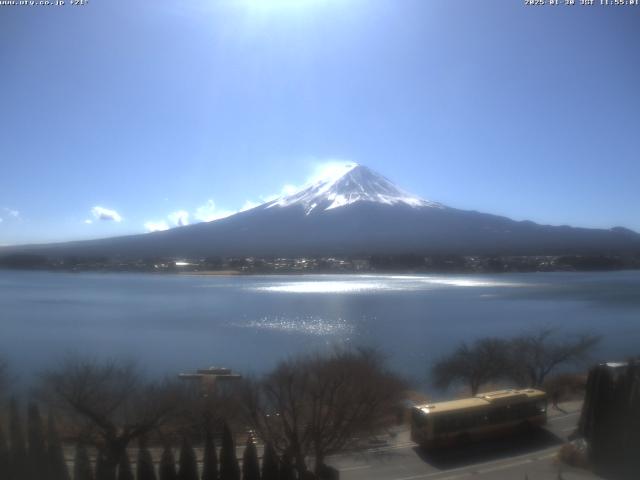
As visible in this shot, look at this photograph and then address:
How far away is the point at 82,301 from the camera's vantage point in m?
12.9

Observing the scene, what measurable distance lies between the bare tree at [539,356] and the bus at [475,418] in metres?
1.22

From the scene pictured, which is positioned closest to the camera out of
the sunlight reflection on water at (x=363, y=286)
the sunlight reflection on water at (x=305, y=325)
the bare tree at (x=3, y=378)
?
the bare tree at (x=3, y=378)

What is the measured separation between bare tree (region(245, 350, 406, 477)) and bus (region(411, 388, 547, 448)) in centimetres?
31

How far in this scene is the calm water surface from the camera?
6.19 m

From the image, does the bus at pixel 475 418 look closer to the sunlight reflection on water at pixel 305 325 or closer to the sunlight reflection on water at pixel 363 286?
the sunlight reflection on water at pixel 305 325

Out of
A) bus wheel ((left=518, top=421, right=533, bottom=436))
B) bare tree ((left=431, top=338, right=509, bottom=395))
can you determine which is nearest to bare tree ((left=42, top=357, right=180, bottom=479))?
bus wheel ((left=518, top=421, right=533, bottom=436))

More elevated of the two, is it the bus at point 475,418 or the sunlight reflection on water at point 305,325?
the bus at point 475,418

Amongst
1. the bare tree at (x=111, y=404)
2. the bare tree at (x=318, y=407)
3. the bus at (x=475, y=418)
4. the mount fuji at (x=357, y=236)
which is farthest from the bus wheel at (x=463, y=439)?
the mount fuji at (x=357, y=236)

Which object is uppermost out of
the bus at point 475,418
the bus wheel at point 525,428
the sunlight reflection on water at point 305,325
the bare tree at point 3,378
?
the bare tree at point 3,378

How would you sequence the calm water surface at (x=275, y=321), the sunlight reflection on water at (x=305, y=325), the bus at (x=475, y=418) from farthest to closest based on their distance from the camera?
the sunlight reflection on water at (x=305, y=325)
the calm water surface at (x=275, y=321)
the bus at (x=475, y=418)

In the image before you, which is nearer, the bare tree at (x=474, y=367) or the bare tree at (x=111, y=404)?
the bare tree at (x=111, y=404)

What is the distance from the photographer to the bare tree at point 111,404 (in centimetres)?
278

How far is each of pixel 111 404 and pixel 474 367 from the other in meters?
3.13

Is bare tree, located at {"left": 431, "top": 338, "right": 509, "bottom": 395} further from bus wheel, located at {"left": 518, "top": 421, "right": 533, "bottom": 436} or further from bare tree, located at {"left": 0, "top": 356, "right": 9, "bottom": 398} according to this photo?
bare tree, located at {"left": 0, "top": 356, "right": 9, "bottom": 398}
